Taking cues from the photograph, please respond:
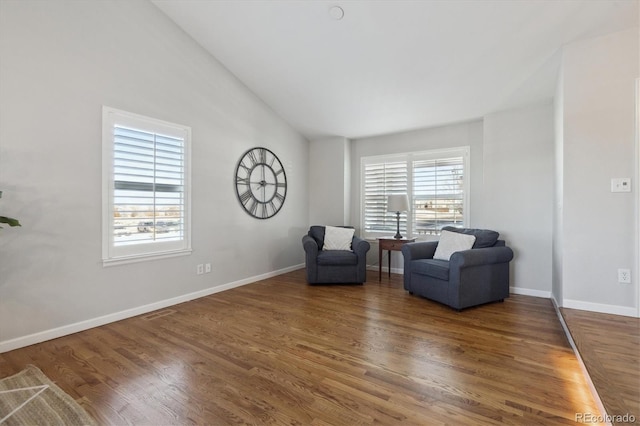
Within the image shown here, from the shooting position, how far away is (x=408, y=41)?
3.15 m

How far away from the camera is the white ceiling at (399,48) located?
2.71 m

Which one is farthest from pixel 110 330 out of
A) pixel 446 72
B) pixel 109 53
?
pixel 446 72

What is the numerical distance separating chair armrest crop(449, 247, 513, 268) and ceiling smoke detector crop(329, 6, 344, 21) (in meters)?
2.77

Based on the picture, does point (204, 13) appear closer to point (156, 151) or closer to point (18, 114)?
point (156, 151)

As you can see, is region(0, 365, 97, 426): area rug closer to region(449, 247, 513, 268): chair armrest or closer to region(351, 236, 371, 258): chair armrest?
region(449, 247, 513, 268): chair armrest

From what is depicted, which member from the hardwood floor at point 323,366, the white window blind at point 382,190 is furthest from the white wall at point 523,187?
the white window blind at point 382,190

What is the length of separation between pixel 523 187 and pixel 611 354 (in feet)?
7.96

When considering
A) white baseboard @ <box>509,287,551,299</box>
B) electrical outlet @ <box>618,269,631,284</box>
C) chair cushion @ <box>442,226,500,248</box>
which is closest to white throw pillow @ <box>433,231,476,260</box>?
chair cushion @ <box>442,226,500,248</box>

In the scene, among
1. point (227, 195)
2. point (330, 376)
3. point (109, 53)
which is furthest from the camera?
point (227, 195)

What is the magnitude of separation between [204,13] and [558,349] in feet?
15.6

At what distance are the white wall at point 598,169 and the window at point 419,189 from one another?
1.67 metres

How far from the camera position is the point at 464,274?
10.9 feet

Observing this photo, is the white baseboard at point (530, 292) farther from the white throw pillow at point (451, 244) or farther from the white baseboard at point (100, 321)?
the white baseboard at point (100, 321)

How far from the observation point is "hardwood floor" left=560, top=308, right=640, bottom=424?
1.61 m
